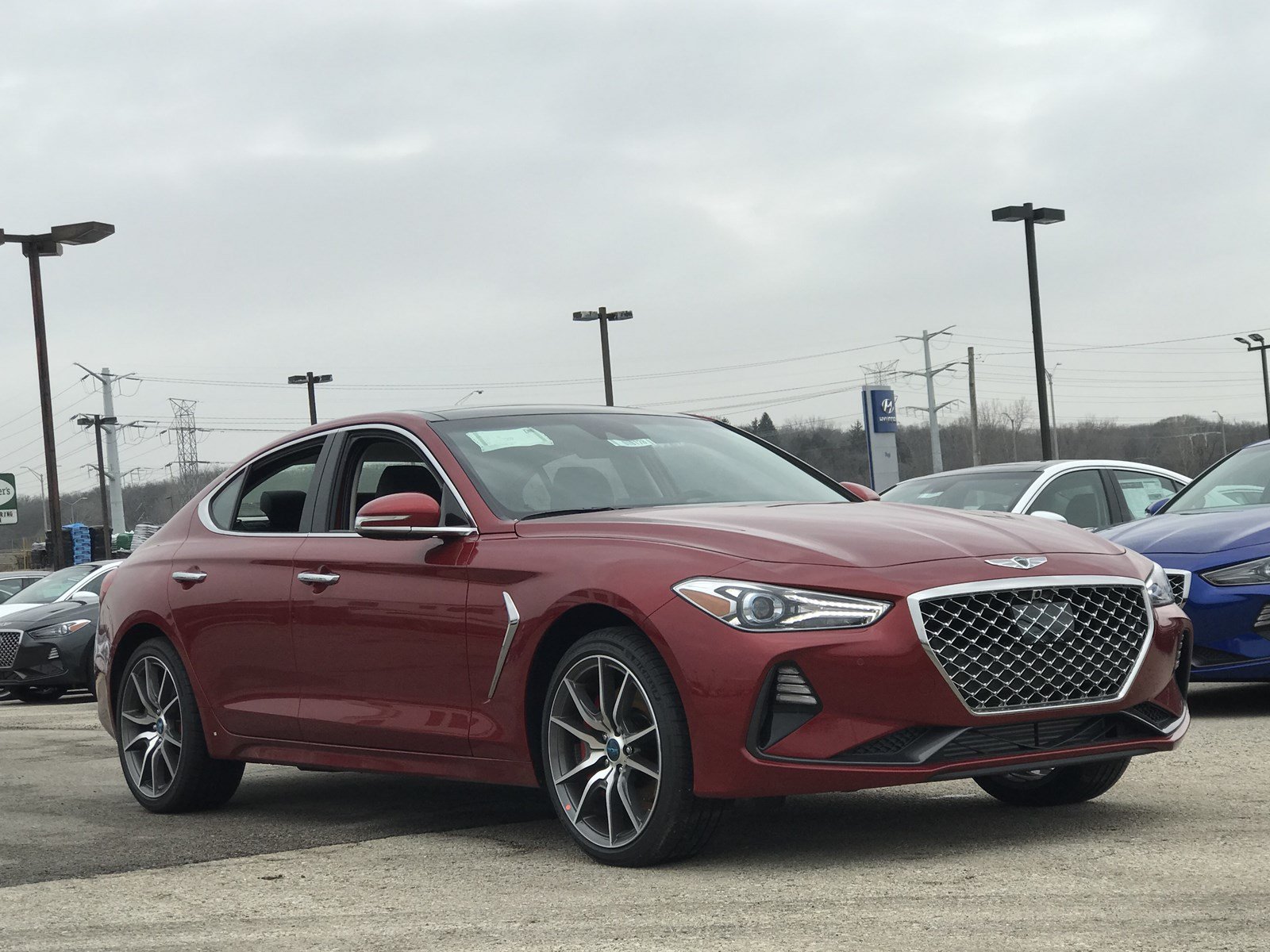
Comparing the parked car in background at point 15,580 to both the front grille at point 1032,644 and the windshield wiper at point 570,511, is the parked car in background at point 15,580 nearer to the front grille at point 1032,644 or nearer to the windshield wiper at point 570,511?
the windshield wiper at point 570,511

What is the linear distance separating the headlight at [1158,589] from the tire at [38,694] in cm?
1530

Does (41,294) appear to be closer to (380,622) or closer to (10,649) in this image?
(10,649)

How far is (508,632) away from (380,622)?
751 mm

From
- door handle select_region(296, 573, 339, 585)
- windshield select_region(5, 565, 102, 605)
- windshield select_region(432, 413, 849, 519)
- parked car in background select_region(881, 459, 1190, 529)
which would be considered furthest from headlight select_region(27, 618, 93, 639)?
windshield select_region(432, 413, 849, 519)

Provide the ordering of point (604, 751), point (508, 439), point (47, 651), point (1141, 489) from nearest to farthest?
point (604, 751)
point (508, 439)
point (1141, 489)
point (47, 651)

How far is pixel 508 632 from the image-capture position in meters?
5.56

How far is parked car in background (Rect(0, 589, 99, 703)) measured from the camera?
17.8 m

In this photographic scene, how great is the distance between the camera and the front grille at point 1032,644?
16.1ft

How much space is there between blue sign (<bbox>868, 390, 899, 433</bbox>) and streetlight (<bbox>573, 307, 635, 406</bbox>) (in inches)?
558

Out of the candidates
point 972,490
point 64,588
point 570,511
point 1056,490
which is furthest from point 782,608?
point 64,588

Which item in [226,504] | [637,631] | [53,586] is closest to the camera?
[637,631]

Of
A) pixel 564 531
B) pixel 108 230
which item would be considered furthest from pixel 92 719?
pixel 108 230

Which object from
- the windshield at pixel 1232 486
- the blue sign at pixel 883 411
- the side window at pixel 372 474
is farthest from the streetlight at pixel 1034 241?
the side window at pixel 372 474

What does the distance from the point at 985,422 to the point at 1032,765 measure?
102 metres
